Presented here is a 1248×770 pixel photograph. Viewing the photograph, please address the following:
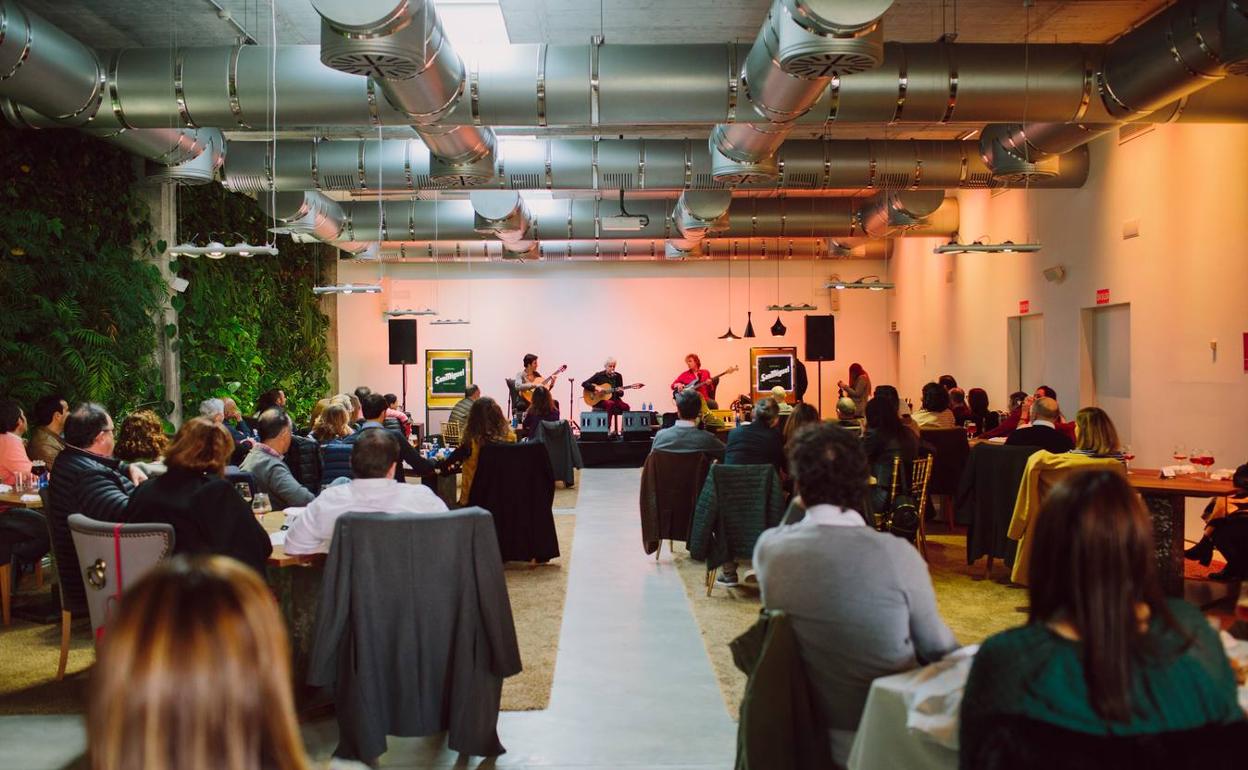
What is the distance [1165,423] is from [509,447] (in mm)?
5567

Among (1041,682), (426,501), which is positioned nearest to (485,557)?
(426,501)

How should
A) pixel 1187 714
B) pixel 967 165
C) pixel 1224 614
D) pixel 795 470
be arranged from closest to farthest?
1. pixel 1187 714
2. pixel 795 470
3. pixel 1224 614
4. pixel 967 165

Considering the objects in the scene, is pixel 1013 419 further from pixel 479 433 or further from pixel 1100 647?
pixel 1100 647

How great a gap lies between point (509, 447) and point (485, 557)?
346 centimetres

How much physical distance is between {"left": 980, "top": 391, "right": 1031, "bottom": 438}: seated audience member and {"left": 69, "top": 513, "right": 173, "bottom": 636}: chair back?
7.80m

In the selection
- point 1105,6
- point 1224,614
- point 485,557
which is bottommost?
point 1224,614

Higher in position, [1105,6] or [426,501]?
[1105,6]

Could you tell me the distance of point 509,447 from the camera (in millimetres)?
7172

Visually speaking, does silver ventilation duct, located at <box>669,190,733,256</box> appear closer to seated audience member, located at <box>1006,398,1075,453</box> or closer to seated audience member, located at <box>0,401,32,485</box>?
seated audience member, located at <box>1006,398,1075,453</box>

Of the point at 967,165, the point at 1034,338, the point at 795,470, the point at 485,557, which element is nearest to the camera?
the point at 795,470

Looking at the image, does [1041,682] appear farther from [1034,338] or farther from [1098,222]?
[1034,338]

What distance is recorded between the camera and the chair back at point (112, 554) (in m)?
4.10

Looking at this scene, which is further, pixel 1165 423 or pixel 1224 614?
pixel 1165 423

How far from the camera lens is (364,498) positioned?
398 cm
